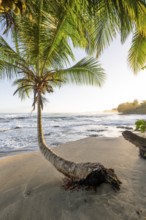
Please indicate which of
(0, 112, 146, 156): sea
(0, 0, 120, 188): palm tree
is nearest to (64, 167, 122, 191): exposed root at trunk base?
(0, 0, 120, 188): palm tree

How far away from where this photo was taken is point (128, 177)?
4.09 m

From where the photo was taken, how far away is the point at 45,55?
5.52 metres

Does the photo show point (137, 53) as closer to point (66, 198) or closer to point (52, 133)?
point (66, 198)

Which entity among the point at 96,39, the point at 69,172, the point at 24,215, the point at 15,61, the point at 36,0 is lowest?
the point at 24,215

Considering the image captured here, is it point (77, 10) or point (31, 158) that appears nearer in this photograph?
point (77, 10)

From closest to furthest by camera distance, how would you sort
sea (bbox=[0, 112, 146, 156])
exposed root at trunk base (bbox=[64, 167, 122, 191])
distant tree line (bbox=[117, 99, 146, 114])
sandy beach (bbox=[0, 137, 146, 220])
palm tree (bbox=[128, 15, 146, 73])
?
sandy beach (bbox=[0, 137, 146, 220]), exposed root at trunk base (bbox=[64, 167, 122, 191]), palm tree (bbox=[128, 15, 146, 73]), sea (bbox=[0, 112, 146, 156]), distant tree line (bbox=[117, 99, 146, 114])

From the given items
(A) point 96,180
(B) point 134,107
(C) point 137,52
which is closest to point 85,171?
(A) point 96,180

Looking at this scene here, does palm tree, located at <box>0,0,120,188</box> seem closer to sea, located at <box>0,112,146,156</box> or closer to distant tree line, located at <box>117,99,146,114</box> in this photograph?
sea, located at <box>0,112,146,156</box>

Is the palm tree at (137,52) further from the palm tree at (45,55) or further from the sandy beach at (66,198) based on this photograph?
the sandy beach at (66,198)

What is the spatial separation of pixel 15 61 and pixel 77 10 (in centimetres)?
230

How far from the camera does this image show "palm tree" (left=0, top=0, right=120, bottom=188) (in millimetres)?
4750

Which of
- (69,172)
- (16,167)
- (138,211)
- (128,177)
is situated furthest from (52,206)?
(16,167)

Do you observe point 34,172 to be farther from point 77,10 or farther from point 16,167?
point 77,10

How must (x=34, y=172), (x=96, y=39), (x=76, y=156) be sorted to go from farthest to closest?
(x=76, y=156) → (x=96, y=39) → (x=34, y=172)
